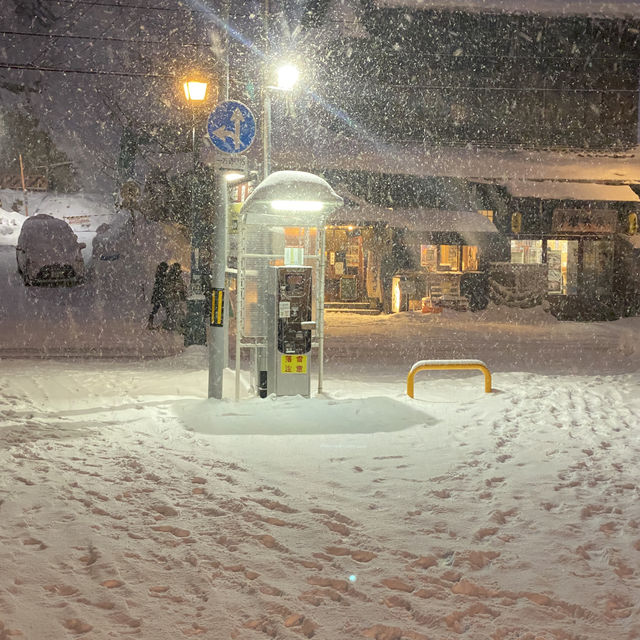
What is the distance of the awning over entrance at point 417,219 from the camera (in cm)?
2352

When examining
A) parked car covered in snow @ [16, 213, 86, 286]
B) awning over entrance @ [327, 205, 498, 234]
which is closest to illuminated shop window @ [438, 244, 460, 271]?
awning over entrance @ [327, 205, 498, 234]

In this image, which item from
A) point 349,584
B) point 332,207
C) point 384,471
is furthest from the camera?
point 332,207

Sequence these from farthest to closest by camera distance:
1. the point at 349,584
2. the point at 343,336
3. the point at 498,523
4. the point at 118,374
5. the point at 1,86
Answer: the point at 1,86 < the point at 343,336 < the point at 118,374 < the point at 498,523 < the point at 349,584

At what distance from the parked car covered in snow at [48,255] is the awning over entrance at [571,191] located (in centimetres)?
1783

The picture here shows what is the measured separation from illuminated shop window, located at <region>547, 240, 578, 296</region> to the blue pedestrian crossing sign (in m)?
19.4

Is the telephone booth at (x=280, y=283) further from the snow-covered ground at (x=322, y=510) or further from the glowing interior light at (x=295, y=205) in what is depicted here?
the snow-covered ground at (x=322, y=510)

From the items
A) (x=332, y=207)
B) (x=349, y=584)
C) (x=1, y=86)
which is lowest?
(x=349, y=584)

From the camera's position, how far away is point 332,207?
367 inches

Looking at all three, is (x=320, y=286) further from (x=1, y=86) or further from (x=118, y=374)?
(x=1, y=86)

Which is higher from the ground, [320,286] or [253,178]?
[253,178]

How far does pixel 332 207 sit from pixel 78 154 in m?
48.2

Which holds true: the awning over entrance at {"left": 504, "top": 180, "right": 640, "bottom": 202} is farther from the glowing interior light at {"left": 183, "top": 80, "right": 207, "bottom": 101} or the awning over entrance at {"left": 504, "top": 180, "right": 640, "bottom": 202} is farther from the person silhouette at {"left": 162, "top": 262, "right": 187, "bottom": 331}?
the glowing interior light at {"left": 183, "top": 80, "right": 207, "bottom": 101}

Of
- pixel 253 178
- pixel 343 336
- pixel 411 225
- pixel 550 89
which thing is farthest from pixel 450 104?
pixel 253 178

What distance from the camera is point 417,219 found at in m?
24.0
